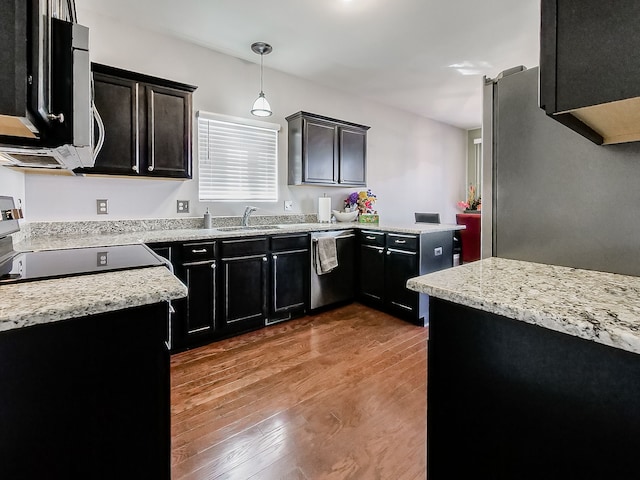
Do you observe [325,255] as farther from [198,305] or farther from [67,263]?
[67,263]

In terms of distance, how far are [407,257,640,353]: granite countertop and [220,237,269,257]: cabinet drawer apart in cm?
199

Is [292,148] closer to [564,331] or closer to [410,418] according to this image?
[410,418]

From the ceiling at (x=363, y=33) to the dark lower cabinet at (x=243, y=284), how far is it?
6.16 feet

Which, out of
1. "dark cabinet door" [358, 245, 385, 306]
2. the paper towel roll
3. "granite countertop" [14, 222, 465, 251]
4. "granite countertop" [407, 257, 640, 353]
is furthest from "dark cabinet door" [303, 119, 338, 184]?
"granite countertop" [407, 257, 640, 353]

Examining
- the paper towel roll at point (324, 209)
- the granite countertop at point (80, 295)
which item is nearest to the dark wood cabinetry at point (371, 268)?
the paper towel roll at point (324, 209)

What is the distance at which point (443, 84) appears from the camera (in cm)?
414

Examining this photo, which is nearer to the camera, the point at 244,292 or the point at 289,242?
the point at 244,292

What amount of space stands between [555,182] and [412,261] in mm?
1888

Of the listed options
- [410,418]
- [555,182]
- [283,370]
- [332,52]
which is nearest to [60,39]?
[555,182]

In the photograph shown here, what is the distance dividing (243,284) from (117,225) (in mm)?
1181

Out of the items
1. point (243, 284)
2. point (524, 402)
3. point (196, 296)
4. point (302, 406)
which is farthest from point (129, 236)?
point (524, 402)

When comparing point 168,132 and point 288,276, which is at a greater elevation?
point 168,132

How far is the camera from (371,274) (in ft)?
11.3

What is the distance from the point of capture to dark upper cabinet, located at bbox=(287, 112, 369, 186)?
359 centimetres
